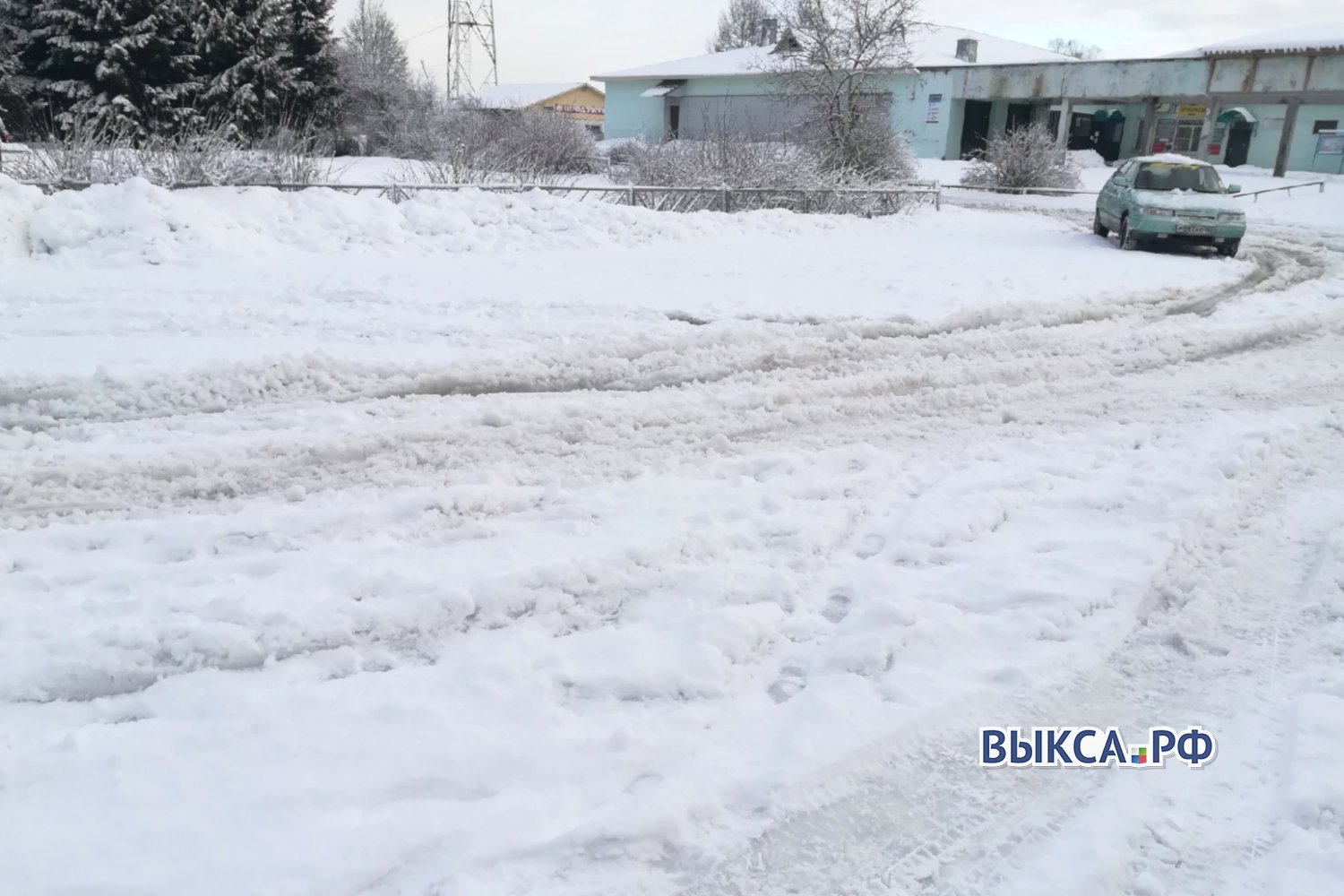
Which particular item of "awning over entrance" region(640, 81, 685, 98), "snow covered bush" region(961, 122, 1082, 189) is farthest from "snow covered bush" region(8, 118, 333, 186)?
"awning over entrance" region(640, 81, 685, 98)

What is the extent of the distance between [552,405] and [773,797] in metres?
3.82

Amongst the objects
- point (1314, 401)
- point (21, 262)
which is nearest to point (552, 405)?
point (1314, 401)

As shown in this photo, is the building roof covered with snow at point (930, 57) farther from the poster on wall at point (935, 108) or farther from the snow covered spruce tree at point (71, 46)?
the snow covered spruce tree at point (71, 46)

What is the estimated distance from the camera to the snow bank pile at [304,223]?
10.2 m

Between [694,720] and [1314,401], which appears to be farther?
[1314,401]

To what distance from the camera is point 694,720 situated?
10.4 ft

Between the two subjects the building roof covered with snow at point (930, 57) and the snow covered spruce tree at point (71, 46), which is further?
the building roof covered with snow at point (930, 57)

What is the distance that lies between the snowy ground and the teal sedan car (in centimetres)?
818

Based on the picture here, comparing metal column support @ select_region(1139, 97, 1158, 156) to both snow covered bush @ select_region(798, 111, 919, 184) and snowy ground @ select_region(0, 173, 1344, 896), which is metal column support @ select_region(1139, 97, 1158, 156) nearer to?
snow covered bush @ select_region(798, 111, 919, 184)

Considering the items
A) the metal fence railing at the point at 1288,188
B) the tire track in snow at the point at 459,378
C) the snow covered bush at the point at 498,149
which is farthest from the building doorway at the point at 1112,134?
the tire track in snow at the point at 459,378

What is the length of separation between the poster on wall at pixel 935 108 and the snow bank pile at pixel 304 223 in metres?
33.4

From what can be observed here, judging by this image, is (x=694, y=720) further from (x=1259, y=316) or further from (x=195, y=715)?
(x=1259, y=316)

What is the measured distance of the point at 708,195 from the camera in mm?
17688

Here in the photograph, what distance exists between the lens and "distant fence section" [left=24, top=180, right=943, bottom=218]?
13.9 m
